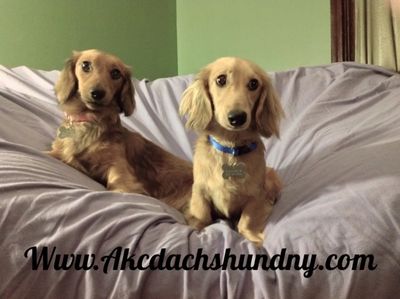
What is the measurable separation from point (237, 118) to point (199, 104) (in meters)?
0.16

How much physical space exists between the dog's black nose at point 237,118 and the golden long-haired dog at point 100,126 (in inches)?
15.6

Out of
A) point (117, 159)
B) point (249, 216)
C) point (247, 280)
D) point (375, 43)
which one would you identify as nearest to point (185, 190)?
point (117, 159)

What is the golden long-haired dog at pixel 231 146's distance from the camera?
51.9 inches

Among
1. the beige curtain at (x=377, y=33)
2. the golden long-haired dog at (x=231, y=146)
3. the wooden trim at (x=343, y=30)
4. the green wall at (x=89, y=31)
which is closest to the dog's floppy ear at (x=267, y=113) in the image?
the golden long-haired dog at (x=231, y=146)

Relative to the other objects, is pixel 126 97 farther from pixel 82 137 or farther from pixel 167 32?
pixel 167 32

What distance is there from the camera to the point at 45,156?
1.44m

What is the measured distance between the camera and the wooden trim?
7.77 feet

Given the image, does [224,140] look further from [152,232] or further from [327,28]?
[327,28]

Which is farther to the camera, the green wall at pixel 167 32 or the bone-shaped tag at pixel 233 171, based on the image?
the green wall at pixel 167 32

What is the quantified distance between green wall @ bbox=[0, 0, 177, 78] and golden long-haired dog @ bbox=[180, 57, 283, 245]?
5.68 ft

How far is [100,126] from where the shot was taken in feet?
5.08

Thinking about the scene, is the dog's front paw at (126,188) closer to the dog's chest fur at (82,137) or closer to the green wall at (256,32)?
the dog's chest fur at (82,137)

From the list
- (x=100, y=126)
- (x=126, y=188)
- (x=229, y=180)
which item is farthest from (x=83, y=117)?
(x=229, y=180)

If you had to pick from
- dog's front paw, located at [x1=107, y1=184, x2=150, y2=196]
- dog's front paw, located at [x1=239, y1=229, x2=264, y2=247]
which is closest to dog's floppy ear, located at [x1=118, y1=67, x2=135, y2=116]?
dog's front paw, located at [x1=107, y1=184, x2=150, y2=196]
